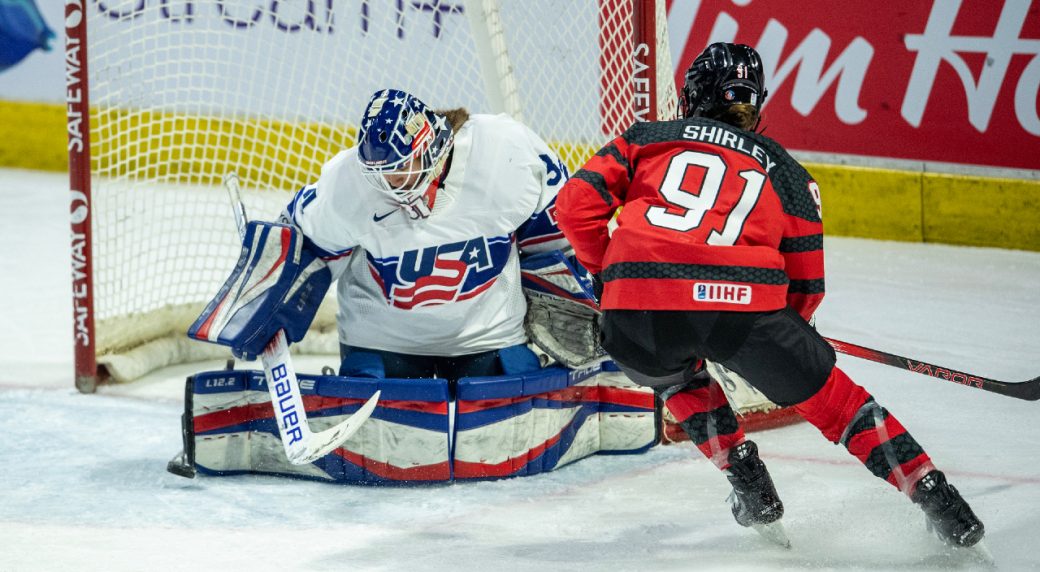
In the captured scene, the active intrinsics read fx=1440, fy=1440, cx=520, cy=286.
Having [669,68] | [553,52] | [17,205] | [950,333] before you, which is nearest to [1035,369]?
[950,333]

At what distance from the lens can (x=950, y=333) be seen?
4.44 metres

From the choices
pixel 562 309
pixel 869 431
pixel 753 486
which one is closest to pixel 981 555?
pixel 869 431

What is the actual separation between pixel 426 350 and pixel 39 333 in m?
1.81

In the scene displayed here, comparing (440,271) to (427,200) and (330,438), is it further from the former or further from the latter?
(330,438)

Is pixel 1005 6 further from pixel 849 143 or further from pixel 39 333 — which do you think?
pixel 39 333

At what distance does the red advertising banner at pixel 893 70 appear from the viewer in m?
5.17

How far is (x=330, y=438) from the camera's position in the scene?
306 centimetres

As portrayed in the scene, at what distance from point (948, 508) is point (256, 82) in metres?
2.98

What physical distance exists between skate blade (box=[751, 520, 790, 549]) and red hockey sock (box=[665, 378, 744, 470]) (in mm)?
152

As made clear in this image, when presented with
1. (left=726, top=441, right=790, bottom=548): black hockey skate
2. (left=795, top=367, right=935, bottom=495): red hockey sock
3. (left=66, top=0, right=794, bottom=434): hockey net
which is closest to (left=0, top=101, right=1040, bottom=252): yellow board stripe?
(left=66, top=0, right=794, bottom=434): hockey net

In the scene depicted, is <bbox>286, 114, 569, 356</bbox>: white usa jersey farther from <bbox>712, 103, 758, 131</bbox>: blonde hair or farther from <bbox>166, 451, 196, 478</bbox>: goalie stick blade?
<bbox>712, 103, 758, 131</bbox>: blonde hair

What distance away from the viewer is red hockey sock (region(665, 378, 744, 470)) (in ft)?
8.93

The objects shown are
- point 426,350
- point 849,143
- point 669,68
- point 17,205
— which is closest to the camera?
point 426,350

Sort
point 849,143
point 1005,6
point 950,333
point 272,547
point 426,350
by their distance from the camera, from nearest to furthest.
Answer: point 272,547 < point 426,350 < point 950,333 < point 1005,6 < point 849,143
